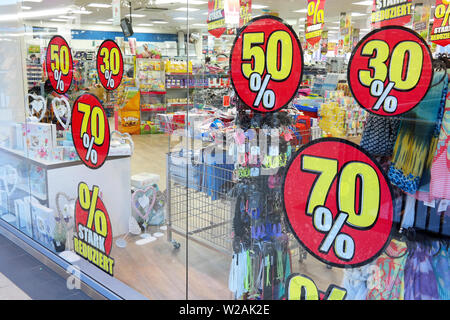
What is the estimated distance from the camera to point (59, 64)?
9.98ft

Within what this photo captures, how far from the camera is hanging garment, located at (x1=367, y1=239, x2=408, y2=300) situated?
5.76ft

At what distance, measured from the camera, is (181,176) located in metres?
3.32

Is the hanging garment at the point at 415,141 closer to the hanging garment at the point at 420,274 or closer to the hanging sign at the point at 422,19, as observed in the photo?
the hanging sign at the point at 422,19

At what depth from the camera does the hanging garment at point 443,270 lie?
1725 mm

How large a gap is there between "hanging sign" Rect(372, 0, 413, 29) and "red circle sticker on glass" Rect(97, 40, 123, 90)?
5.22 ft

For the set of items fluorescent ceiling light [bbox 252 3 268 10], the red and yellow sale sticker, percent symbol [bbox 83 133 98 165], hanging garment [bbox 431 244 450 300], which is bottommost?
the red and yellow sale sticker

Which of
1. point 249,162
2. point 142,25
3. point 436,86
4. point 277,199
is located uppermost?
point 142,25

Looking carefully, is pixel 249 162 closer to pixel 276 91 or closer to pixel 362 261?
pixel 276 91

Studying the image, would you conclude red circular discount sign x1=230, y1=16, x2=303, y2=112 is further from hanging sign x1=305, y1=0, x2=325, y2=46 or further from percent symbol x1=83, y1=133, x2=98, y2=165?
percent symbol x1=83, y1=133, x2=98, y2=165

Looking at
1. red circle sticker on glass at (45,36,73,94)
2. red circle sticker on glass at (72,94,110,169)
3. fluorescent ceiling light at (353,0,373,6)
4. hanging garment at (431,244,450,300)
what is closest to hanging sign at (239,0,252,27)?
fluorescent ceiling light at (353,0,373,6)

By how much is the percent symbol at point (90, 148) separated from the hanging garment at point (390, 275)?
1.86 metres

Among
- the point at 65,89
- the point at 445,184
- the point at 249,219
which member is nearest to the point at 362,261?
the point at 445,184

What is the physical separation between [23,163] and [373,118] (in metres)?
3.08

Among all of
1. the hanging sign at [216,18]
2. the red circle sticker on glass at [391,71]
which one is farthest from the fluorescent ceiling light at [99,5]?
the red circle sticker on glass at [391,71]
